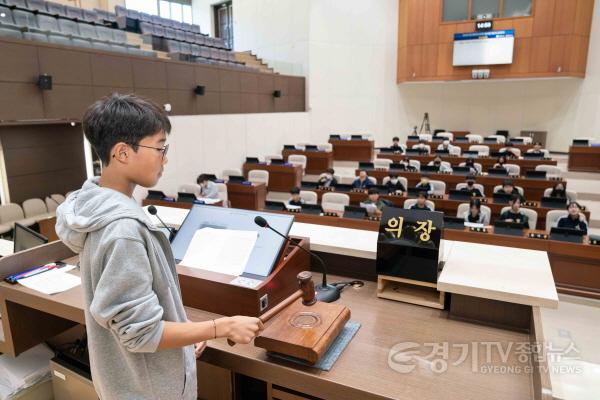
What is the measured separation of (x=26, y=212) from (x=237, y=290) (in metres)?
6.64

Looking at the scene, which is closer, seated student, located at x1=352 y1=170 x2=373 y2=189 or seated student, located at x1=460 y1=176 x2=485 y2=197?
seated student, located at x1=460 y1=176 x2=485 y2=197

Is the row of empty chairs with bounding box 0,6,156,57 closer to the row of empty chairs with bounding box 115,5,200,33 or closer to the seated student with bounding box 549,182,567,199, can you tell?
the row of empty chairs with bounding box 115,5,200,33

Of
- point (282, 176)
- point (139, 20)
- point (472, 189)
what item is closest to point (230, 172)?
point (282, 176)

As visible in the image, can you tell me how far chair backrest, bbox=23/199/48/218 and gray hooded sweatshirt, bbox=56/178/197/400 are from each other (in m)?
6.83

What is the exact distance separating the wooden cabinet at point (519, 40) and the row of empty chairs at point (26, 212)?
1069cm

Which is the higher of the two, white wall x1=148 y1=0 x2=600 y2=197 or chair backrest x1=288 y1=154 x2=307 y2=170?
white wall x1=148 y1=0 x2=600 y2=197

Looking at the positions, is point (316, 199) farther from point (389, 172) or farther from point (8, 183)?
point (8, 183)

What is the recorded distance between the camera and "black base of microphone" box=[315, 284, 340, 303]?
177 centimetres

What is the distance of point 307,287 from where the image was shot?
1.53m

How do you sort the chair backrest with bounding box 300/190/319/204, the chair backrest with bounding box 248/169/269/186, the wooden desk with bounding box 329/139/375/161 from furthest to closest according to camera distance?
the wooden desk with bounding box 329/139/375/161 < the chair backrest with bounding box 248/169/269/186 < the chair backrest with bounding box 300/190/319/204

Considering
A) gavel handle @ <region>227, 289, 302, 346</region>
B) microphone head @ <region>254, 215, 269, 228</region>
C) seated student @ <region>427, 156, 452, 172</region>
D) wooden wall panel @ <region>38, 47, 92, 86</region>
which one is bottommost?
seated student @ <region>427, 156, 452, 172</region>

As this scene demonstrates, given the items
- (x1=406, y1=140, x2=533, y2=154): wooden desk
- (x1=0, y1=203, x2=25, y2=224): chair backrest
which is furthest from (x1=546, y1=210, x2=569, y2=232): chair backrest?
(x1=0, y1=203, x2=25, y2=224): chair backrest

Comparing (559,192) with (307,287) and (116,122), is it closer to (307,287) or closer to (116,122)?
(307,287)

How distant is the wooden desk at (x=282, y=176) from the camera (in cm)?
901
